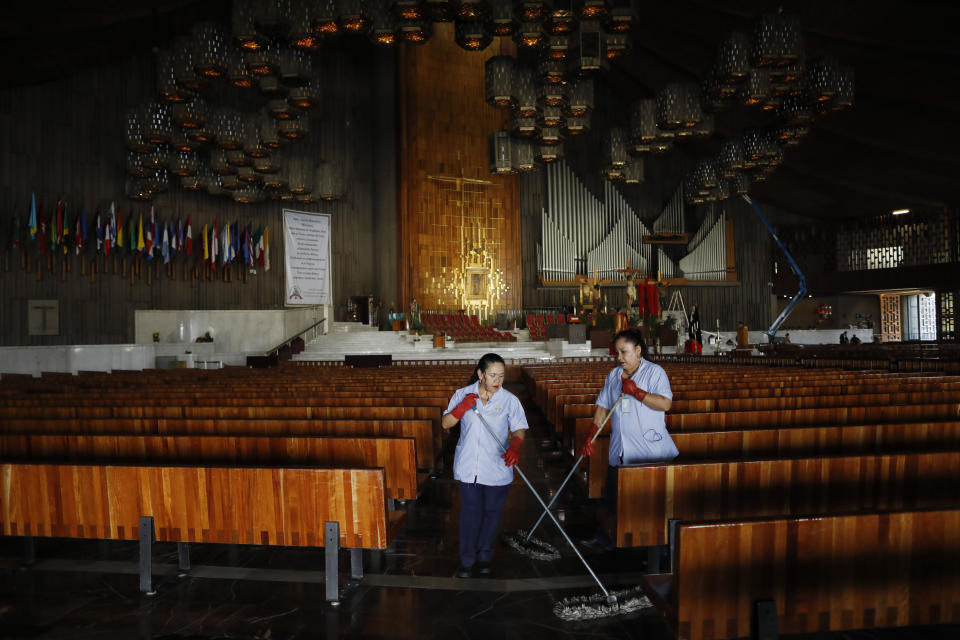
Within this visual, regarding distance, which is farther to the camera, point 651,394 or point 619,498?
point 651,394

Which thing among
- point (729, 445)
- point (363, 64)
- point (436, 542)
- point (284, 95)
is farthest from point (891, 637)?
point (363, 64)

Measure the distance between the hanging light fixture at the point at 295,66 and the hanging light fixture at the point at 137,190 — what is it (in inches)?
219

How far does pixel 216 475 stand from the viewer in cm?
264

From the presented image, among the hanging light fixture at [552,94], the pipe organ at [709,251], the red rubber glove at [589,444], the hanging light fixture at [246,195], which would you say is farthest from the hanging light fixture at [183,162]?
the pipe organ at [709,251]

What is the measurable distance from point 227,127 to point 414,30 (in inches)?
197

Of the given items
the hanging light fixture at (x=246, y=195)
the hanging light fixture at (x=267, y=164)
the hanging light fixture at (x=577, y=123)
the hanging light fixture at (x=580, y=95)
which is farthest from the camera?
the hanging light fixture at (x=246, y=195)

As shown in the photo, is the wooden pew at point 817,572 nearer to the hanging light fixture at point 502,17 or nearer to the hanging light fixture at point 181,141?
the hanging light fixture at point 502,17

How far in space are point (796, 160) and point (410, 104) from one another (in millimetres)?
12238

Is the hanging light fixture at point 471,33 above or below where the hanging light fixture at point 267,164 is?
above

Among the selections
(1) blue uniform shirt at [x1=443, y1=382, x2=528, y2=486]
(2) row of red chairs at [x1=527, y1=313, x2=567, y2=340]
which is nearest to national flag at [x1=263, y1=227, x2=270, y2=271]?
(2) row of red chairs at [x1=527, y1=313, x2=567, y2=340]

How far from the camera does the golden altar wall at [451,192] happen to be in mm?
19859

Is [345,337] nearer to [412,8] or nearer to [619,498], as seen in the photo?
[412,8]

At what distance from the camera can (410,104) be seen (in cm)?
2008

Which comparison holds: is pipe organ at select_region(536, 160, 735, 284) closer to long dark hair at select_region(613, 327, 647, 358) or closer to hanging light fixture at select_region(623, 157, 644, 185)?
hanging light fixture at select_region(623, 157, 644, 185)
